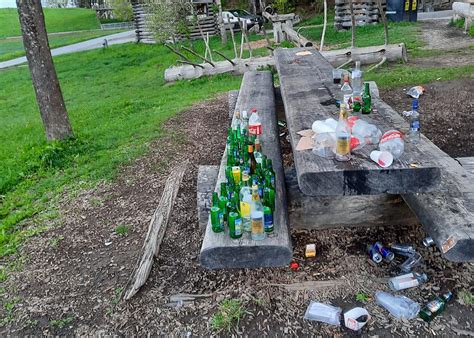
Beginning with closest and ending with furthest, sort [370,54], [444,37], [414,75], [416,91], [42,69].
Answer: [42,69] → [416,91] → [414,75] → [370,54] → [444,37]

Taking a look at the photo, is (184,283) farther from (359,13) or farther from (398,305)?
(359,13)

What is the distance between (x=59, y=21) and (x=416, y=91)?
136 ft

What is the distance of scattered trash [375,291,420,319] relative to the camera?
280 centimetres

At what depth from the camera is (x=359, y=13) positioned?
16828 mm

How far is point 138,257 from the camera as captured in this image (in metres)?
3.56

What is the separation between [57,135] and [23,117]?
475cm

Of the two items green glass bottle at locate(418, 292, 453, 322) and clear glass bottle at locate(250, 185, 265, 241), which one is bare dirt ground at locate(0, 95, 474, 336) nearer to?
green glass bottle at locate(418, 292, 453, 322)

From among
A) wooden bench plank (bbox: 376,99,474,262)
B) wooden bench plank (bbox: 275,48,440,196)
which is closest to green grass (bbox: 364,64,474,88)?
wooden bench plank (bbox: 376,99,474,262)

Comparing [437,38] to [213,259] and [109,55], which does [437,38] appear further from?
[109,55]

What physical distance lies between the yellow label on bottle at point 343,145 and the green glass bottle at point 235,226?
28.5 inches

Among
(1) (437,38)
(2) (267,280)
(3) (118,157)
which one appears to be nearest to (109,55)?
(1) (437,38)

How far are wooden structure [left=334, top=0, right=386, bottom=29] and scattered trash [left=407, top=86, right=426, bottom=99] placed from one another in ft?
34.7

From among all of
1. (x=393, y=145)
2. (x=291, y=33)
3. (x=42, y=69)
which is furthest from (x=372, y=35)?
(x=393, y=145)

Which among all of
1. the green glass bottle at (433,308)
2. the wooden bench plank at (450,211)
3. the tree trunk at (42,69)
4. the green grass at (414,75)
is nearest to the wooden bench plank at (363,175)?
the wooden bench plank at (450,211)
